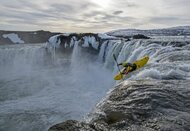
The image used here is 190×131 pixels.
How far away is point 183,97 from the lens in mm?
6895

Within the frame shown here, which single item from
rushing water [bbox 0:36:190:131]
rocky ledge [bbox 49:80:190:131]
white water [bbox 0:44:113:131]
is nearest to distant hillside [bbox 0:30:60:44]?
rushing water [bbox 0:36:190:131]

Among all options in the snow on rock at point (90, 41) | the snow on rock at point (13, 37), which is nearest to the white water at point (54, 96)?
the snow on rock at point (90, 41)

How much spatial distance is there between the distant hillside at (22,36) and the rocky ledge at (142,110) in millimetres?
92858

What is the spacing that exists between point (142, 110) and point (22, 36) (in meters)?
107

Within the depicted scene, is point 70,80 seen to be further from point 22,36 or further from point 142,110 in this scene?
point 22,36

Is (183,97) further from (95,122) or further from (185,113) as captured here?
(95,122)

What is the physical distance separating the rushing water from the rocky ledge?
6.43 feet

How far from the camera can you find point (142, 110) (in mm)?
6008

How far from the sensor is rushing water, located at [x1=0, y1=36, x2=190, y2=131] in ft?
42.2

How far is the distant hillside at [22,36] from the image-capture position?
9876 centimetres

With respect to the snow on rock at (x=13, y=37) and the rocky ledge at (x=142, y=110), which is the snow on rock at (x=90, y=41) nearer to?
the rocky ledge at (x=142, y=110)

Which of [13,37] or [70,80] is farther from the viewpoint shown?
[13,37]

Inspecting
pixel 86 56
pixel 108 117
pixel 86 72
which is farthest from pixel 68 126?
pixel 86 56

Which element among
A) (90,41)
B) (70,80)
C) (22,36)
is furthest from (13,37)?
(70,80)
